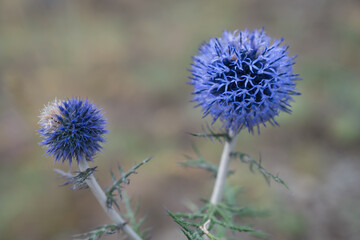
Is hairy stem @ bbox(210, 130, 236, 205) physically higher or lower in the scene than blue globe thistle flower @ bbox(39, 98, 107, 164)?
lower

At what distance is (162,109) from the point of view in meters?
6.30

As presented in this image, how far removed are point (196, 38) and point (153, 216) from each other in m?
4.59

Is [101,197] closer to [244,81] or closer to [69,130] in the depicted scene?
[69,130]

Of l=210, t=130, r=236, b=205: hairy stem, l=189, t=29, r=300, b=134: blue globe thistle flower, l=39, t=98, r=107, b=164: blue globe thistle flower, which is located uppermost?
l=39, t=98, r=107, b=164: blue globe thistle flower

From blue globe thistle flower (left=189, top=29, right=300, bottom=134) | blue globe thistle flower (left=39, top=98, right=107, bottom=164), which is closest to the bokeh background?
blue globe thistle flower (left=39, top=98, right=107, bottom=164)

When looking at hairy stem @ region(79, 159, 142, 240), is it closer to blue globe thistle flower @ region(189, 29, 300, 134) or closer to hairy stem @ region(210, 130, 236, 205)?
hairy stem @ region(210, 130, 236, 205)

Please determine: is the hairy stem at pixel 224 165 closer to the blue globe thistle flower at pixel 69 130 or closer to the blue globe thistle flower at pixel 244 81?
the blue globe thistle flower at pixel 244 81

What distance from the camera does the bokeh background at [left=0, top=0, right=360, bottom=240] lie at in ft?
14.6

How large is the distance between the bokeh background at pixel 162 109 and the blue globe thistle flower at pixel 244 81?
1.56 m

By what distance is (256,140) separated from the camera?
5332 mm

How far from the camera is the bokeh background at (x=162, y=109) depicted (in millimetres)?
4457

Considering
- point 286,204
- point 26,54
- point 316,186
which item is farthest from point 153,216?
point 26,54

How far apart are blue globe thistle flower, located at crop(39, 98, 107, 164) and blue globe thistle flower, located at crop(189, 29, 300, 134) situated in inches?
27.9

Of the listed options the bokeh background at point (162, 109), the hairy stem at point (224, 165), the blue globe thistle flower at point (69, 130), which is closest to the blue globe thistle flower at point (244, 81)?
the hairy stem at point (224, 165)
